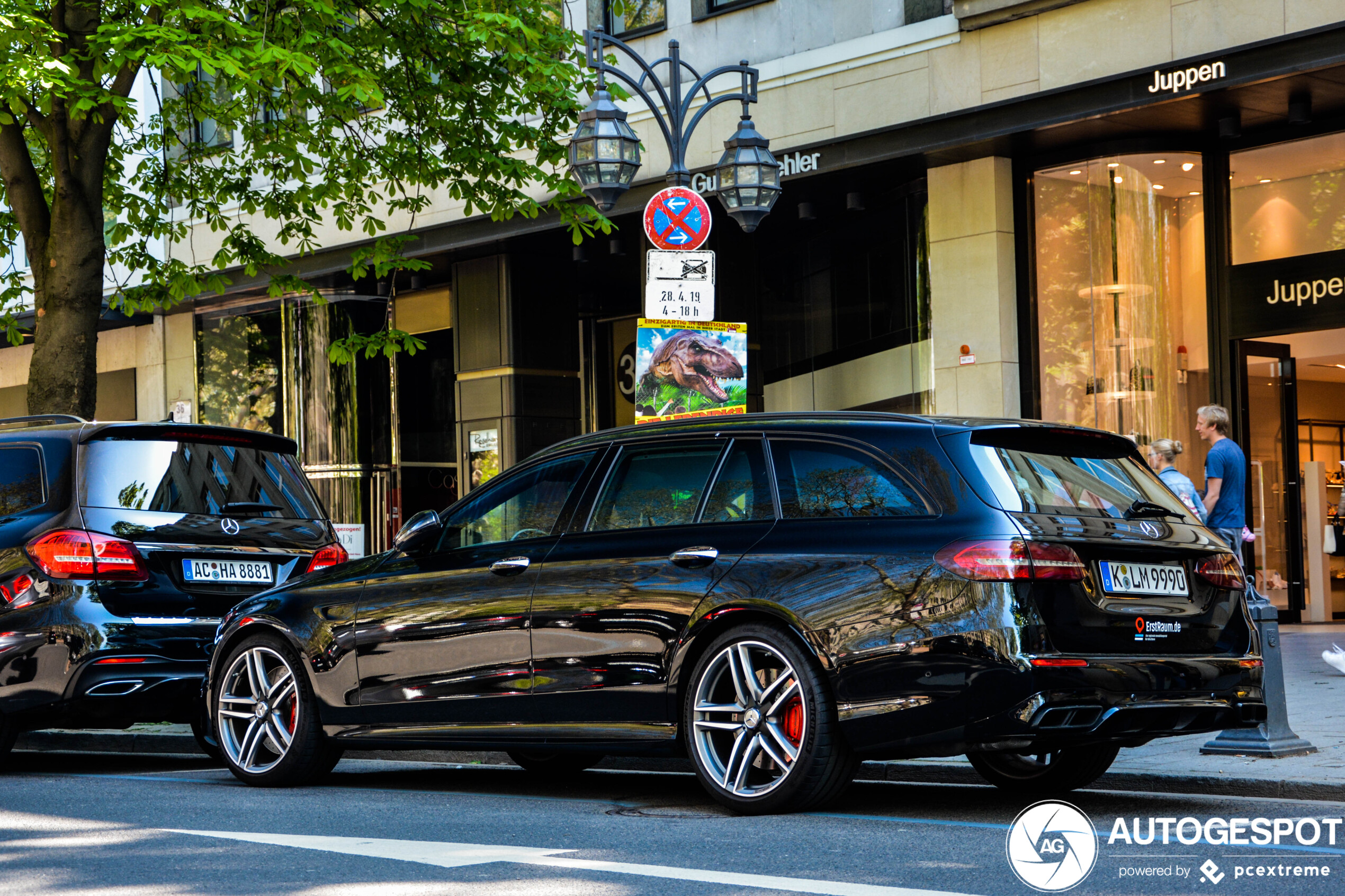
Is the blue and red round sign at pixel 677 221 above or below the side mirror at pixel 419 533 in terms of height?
above

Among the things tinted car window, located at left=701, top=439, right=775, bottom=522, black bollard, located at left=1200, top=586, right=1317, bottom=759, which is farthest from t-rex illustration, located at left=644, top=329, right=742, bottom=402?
black bollard, located at left=1200, top=586, right=1317, bottom=759

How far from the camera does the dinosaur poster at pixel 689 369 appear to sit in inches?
414

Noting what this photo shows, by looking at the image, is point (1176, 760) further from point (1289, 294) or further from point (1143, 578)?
point (1289, 294)

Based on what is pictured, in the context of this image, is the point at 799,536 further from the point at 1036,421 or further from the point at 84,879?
the point at 84,879

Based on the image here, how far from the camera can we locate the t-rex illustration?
10.5m

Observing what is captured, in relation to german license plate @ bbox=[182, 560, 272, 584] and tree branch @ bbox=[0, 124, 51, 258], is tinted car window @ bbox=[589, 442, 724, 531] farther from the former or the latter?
tree branch @ bbox=[0, 124, 51, 258]

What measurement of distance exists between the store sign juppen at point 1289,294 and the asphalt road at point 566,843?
9421 mm

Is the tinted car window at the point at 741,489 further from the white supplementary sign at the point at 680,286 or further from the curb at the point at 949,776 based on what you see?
the white supplementary sign at the point at 680,286

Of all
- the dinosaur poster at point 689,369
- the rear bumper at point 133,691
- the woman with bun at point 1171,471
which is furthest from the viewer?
the woman with bun at point 1171,471

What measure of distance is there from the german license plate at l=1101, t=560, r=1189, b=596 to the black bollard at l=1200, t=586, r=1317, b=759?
1.35m

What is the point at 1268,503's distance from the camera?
16.5 metres

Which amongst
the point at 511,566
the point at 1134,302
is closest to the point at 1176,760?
the point at 511,566

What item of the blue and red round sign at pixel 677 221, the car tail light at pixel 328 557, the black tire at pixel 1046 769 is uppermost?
the blue and red round sign at pixel 677 221

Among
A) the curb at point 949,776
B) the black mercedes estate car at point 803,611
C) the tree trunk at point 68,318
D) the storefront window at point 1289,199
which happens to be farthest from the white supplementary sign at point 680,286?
the storefront window at point 1289,199
